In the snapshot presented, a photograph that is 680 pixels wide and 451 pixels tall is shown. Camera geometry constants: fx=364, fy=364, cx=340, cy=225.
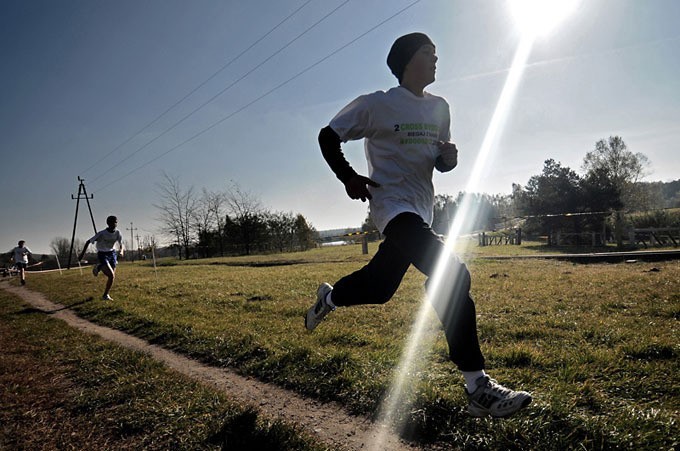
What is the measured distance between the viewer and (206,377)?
11.0 feet

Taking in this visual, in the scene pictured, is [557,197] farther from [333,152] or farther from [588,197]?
[333,152]

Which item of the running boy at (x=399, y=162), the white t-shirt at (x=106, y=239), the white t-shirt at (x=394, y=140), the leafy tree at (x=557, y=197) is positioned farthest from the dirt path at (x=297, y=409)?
the leafy tree at (x=557, y=197)

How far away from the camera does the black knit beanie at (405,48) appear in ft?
8.81

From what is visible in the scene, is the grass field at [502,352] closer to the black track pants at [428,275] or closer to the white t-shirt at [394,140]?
the black track pants at [428,275]

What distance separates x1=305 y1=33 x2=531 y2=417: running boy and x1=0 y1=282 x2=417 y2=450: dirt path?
31.1 inches

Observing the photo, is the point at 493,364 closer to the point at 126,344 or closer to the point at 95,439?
the point at 95,439

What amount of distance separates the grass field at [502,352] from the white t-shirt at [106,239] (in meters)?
2.90

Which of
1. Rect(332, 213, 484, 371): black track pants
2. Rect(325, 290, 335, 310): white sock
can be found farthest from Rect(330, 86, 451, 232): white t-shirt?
Rect(325, 290, 335, 310): white sock

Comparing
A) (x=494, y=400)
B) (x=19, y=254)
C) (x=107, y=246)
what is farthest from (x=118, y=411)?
(x=19, y=254)

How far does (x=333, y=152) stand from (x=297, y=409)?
186 cm

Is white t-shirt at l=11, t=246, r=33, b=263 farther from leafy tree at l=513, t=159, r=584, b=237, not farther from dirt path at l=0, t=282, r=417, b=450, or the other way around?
leafy tree at l=513, t=159, r=584, b=237

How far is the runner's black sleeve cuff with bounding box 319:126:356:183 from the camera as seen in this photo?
250 cm

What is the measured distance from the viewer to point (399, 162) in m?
2.62

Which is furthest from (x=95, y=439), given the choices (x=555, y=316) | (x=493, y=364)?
(x=555, y=316)
